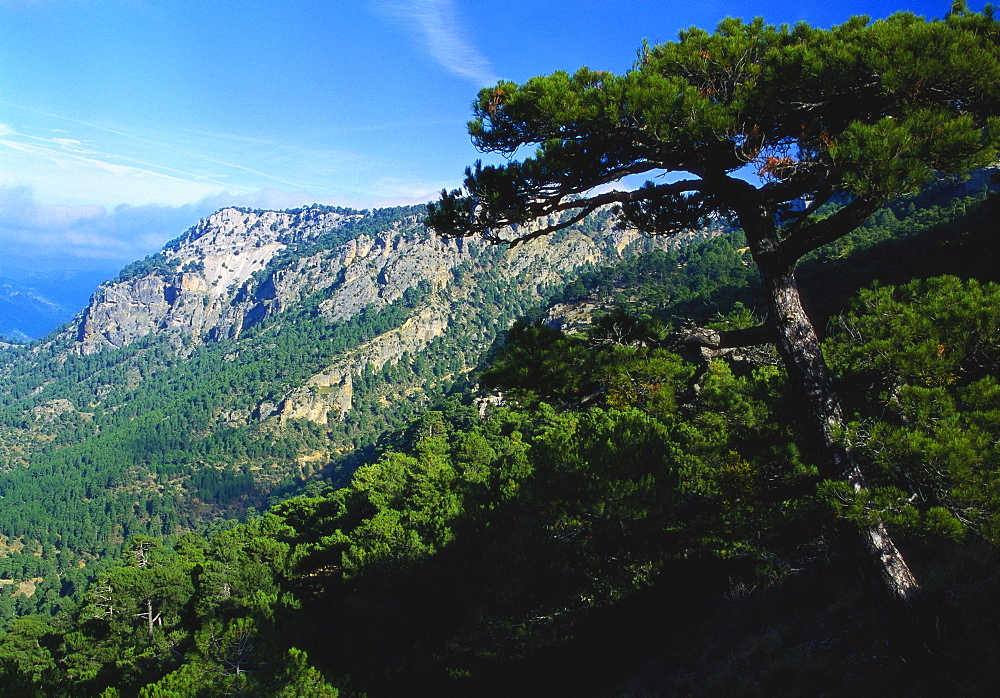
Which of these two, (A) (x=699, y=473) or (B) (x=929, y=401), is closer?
(B) (x=929, y=401)

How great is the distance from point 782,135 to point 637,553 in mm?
8525

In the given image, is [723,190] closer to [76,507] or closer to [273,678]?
[273,678]

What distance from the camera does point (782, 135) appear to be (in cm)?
518

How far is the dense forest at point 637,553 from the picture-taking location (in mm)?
4863

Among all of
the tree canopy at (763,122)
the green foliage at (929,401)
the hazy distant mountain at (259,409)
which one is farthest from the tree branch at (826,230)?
the hazy distant mountain at (259,409)

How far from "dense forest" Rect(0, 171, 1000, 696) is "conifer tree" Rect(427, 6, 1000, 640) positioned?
78 cm

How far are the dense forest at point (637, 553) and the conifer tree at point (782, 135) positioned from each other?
0.78m

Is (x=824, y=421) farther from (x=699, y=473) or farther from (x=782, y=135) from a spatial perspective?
(x=699, y=473)

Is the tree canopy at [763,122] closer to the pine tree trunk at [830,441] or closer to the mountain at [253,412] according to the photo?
the pine tree trunk at [830,441]

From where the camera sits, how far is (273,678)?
1277 cm

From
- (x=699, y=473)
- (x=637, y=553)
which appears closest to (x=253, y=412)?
(x=637, y=553)

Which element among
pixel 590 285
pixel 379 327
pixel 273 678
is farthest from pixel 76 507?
pixel 273 678

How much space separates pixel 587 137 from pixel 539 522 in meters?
9.47

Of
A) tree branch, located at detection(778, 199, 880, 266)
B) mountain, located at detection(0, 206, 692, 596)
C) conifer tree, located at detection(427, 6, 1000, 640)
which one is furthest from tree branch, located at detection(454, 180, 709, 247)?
mountain, located at detection(0, 206, 692, 596)
